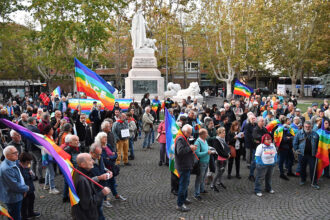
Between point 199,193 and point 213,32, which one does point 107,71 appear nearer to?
point 213,32

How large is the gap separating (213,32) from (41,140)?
34.1 meters

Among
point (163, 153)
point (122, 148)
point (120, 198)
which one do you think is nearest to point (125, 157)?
point (122, 148)

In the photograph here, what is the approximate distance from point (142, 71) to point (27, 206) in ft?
50.7

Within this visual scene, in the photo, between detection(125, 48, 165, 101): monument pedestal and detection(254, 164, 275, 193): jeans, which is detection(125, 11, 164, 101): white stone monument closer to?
detection(125, 48, 165, 101): monument pedestal

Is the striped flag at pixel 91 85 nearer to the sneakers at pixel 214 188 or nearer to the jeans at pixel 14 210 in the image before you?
the sneakers at pixel 214 188

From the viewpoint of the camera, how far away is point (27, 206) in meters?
5.50

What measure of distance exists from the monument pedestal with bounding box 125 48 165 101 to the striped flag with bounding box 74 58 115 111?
10747 millimetres

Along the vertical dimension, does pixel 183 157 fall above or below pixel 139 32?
below

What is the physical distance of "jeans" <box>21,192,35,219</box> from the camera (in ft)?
17.8

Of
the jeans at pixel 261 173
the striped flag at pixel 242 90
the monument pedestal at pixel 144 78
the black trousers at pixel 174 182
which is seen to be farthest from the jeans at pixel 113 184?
the monument pedestal at pixel 144 78

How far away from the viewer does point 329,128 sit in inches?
300

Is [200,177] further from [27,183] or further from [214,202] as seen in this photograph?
[27,183]

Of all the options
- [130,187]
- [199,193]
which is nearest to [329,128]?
[199,193]

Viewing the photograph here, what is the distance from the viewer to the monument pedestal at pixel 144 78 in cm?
1984
